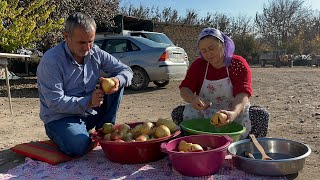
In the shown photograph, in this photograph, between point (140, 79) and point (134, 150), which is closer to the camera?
point (134, 150)

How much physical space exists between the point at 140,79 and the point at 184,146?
7028 mm

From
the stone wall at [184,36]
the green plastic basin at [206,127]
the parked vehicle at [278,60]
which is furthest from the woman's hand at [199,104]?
the parked vehicle at [278,60]

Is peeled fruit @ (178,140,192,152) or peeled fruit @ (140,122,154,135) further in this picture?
peeled fruit @ (140,122,154,135)

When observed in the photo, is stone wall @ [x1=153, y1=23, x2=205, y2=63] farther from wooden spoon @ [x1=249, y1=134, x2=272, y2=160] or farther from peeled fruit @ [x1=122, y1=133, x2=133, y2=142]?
wooden spoon @ [x1=249, y1=134, x2=272, y2=160]

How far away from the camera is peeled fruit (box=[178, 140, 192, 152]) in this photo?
251cm

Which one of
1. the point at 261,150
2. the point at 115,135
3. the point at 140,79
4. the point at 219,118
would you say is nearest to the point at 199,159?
the point at 219,118

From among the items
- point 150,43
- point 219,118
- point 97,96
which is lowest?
point 219,118

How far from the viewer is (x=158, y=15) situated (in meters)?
34.4

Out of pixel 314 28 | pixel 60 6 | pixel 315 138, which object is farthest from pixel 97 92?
pixel 314 28

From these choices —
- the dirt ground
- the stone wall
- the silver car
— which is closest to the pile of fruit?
the dirt ground

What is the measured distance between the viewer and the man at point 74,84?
2.96m

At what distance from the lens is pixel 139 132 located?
10.1 feet

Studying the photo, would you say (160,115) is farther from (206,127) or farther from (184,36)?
(184,36)

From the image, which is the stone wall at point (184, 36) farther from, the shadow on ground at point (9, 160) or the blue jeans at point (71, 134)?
the blue jeans at point (71, 134)
